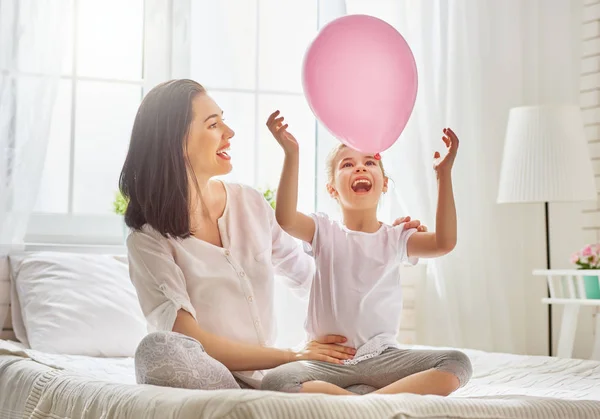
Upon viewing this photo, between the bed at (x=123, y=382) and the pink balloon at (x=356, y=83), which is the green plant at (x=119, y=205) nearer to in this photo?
the bed at (x=123, y=382)

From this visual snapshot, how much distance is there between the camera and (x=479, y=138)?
3.91 meters

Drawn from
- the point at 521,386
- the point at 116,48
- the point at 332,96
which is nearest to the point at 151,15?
the point at 116,48

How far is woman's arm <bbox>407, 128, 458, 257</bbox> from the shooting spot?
1.89 meters

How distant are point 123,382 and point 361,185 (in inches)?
27.5

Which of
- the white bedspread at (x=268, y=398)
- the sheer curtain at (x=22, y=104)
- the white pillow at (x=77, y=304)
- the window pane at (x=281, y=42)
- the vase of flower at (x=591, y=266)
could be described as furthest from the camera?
the window pane at (x=281, y=42)

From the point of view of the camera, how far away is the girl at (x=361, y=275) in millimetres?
1798

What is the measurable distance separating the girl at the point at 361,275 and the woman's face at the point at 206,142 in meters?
0.24

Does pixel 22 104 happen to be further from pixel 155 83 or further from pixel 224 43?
pixel 224 43

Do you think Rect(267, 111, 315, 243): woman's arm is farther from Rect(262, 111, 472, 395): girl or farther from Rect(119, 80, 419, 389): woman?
Rect(119, 80, 419, 389): woman

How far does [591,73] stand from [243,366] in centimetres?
248

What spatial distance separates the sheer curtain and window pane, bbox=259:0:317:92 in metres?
0.92

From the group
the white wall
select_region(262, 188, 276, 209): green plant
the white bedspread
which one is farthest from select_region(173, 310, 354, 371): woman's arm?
the white wall

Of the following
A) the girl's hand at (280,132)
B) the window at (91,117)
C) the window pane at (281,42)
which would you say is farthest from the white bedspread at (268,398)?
the window pane at (281,42)

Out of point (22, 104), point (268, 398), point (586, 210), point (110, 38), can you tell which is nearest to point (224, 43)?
point (110, 38)
